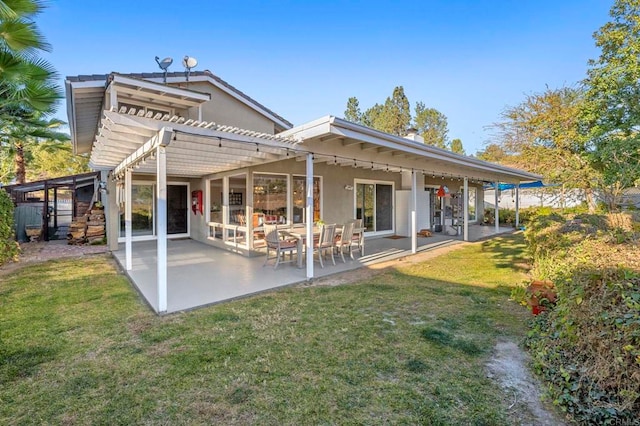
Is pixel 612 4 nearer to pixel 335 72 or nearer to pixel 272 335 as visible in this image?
pixel 335 72

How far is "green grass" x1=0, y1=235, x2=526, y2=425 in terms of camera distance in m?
2.52

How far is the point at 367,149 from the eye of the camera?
8109mm

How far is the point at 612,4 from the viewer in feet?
46.8

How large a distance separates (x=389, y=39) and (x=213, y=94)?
705 cm

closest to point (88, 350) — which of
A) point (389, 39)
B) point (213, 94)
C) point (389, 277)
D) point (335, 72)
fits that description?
point (389, 277)

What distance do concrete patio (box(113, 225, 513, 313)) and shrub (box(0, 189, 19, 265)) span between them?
2.36m

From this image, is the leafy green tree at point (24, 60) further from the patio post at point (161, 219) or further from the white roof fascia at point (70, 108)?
the patio post at point (161, 219)

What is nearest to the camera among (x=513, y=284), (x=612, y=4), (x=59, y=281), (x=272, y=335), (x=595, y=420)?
(x=595, y=420)

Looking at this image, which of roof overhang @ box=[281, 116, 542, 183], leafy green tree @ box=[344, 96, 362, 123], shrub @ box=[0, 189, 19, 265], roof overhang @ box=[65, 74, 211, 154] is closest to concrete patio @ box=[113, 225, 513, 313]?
shrub @ box=[0, 189, 19, 265]

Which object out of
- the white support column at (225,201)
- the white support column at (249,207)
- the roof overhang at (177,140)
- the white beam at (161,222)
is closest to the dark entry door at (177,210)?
the white support column at (225,201)

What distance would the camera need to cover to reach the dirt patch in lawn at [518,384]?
2422 mm

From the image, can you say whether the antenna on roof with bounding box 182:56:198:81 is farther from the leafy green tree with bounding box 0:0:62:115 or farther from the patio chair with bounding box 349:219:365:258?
the patio chair with bounding box 349:219:365:258

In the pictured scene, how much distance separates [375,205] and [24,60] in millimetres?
11467

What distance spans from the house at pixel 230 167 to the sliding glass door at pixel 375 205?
44 mm
